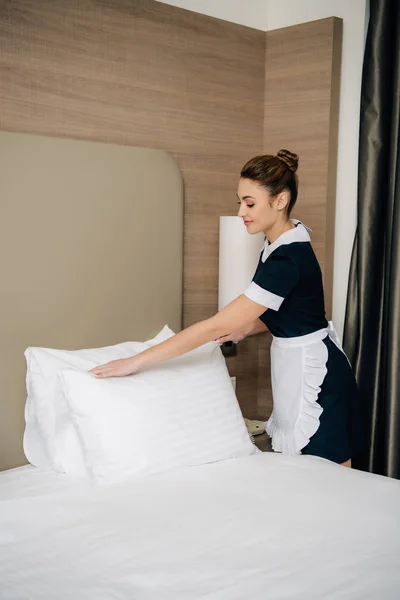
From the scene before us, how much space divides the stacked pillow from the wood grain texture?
775 millimetres

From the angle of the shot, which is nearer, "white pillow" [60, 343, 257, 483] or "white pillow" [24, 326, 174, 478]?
"white pillow" [60, 343, 257, 483]

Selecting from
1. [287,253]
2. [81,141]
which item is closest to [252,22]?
[81,141]

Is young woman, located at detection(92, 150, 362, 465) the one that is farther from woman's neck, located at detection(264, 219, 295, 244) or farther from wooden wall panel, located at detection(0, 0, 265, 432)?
wooden wall panel, located at detection(0, 0, 265, 432)

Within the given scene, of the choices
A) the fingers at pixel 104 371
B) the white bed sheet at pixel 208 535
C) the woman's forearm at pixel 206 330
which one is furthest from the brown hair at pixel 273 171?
the white bed sheet at pixel 208 535

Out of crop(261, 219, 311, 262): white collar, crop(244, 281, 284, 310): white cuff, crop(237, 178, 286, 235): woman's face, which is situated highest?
crop(237, 178, 286, 235): woman's face

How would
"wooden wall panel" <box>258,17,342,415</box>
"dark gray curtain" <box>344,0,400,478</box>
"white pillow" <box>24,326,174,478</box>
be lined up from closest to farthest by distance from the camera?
"white pillow" <box>24,326,174,478</box> → "dark gray curtain" <box>344,0,400,478</box> → "wooden wall panel" <box>258,17,342,415</box>

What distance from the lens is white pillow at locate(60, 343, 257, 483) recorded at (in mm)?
2283

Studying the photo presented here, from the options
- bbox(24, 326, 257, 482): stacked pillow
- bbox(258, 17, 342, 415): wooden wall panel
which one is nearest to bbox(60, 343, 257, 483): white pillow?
bbox(24, 326, 257, 482): stacked pillow

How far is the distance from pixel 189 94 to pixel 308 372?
1.32 meters

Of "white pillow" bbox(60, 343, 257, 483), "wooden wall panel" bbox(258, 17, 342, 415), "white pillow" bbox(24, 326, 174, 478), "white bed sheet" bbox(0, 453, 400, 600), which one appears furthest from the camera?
"wooden wall panel" bbox(258, 17, 342, 415)

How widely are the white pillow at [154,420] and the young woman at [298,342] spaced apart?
15cm

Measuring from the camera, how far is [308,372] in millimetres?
2623

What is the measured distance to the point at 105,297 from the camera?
2.77 meters

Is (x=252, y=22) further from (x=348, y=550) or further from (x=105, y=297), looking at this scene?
(x=348, y=550)
